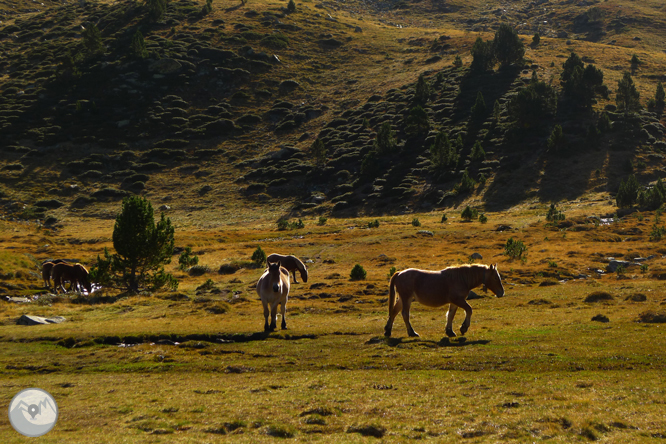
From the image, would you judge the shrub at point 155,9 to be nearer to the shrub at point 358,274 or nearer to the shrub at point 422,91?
the shrub at point 422,91

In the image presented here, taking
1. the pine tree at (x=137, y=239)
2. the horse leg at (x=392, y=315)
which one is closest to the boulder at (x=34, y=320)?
the pine tree at (x=137, y=239)

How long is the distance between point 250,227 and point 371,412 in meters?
87.8

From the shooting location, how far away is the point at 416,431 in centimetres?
969

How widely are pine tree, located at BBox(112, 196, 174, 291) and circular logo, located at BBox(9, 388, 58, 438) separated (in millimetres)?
26763

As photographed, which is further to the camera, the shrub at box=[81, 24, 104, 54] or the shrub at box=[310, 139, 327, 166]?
the shrub at box=[81, 24, 104, 54]

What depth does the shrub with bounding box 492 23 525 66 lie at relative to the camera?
145375 mm

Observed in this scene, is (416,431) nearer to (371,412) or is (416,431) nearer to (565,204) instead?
(371,412)

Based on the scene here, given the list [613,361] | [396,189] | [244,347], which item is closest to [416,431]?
[613,361]

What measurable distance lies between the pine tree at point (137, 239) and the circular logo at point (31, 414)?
2676cm

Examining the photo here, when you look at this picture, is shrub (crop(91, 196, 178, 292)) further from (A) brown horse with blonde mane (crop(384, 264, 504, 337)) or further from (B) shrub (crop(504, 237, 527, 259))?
(B) shrub (crop(504, 237, 527, 259))

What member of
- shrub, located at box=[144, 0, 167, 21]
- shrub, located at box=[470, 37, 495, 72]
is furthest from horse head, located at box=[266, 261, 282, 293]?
shrub, located at box=[144, 0, 167, 21]

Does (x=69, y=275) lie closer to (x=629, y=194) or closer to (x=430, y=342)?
(x=430, y=342)

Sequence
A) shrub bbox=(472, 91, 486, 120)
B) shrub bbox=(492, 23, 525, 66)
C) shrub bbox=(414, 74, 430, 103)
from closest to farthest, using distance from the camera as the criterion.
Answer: shrub bbox=(472, 91, 486, 120) → shrub bbox=(414, 74, 430, 103) → shrub bbox=(492, 23, 525, 66)

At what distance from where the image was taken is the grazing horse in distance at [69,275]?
39.3 meters
